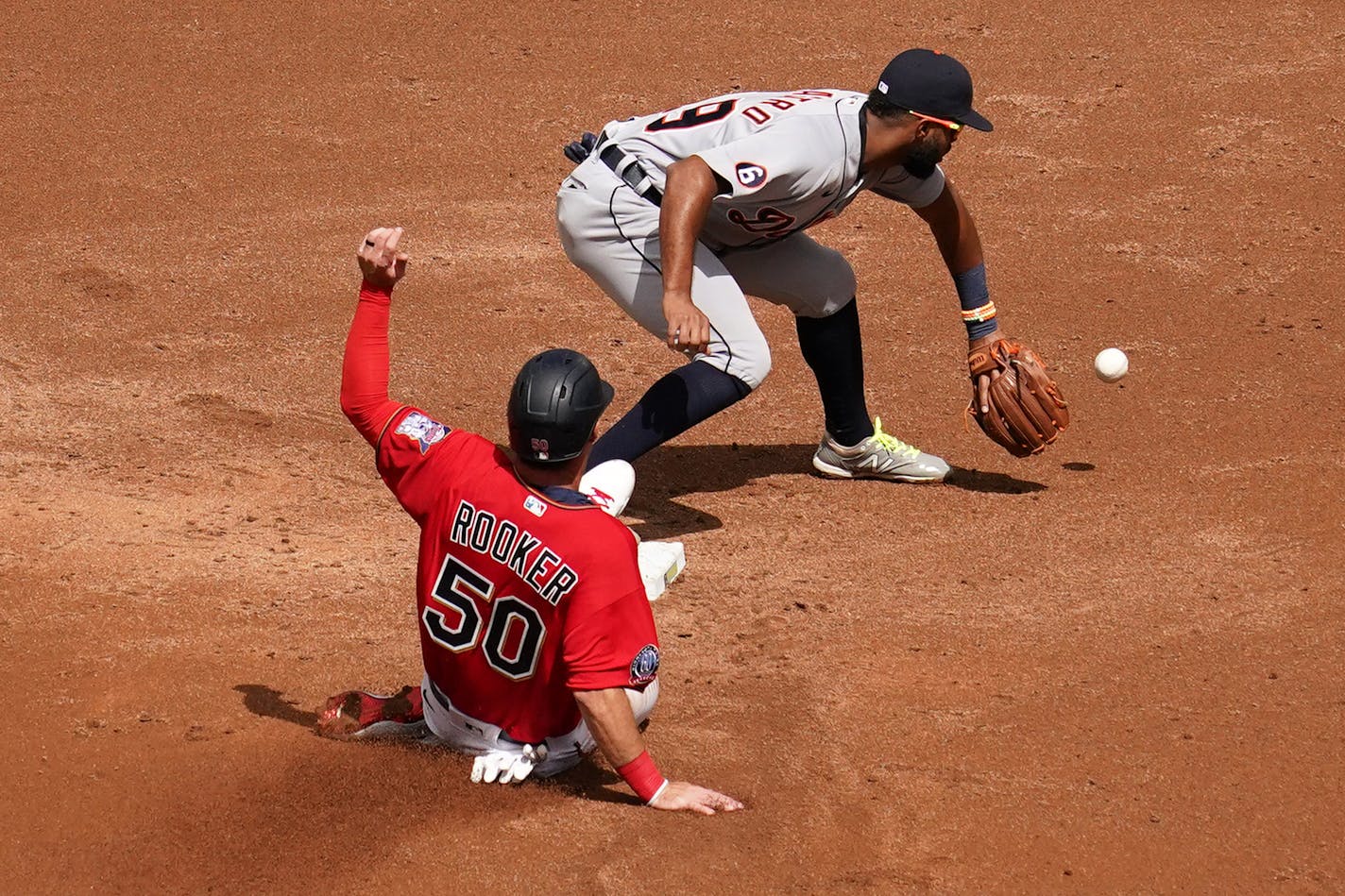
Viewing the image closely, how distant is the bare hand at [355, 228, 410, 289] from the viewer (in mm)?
3605

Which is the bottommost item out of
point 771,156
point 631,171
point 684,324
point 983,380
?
point 983,380

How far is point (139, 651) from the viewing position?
14.7ft

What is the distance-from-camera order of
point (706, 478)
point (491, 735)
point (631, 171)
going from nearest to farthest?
point (491, 735), point (631, 171), point (706, 478)

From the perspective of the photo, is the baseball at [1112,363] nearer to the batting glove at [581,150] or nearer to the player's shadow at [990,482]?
Answer: the player's shadow at [990,482]

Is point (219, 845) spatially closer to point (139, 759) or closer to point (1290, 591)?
point (139, 759)

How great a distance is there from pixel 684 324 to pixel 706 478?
4.65 ft

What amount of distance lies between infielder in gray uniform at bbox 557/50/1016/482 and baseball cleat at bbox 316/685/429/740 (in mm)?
1542

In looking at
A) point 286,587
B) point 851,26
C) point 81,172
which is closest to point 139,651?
point 286,587

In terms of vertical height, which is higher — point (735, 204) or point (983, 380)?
point (735, 204)

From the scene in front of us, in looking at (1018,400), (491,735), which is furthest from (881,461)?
(491,735)

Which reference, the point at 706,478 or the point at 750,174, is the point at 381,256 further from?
the point at 706,478

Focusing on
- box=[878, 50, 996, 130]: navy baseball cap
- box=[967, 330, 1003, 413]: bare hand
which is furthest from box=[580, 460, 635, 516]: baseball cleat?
box=[967, 330, 1003, 413]: bare hand

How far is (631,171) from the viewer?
18.0ft

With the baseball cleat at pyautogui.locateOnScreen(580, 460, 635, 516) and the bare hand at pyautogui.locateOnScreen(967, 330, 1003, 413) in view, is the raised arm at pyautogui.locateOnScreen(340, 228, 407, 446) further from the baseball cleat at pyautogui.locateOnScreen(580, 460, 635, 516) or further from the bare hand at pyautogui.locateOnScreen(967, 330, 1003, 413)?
the bare hand at pyautogui.locateOnScreen(967, 330, 1003, 413)
